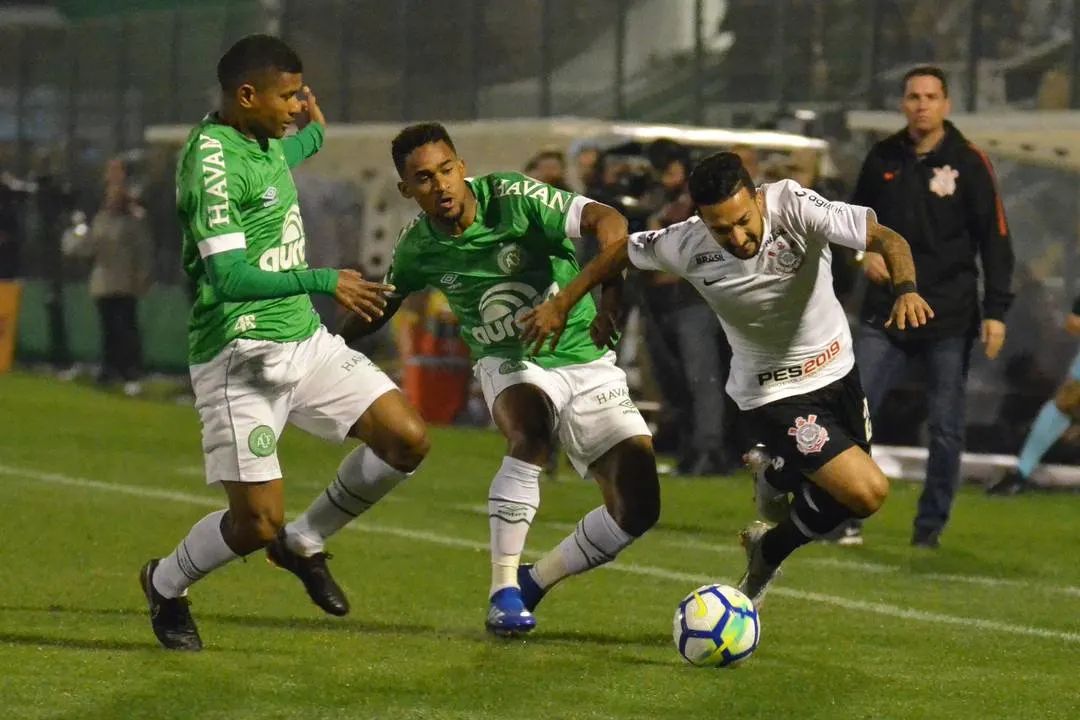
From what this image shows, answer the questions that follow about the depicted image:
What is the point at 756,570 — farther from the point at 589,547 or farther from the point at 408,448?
the point at 408,448

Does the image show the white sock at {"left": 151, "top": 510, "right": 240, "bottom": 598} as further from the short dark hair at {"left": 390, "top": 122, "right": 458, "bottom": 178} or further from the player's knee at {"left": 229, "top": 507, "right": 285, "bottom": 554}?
the short dark hair at {"left": 390, "top": 122, "right": 458, "bottom": 178}

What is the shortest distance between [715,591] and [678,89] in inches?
521

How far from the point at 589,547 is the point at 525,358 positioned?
0.71 m

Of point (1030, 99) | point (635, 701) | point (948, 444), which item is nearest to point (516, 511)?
point (635, 701)

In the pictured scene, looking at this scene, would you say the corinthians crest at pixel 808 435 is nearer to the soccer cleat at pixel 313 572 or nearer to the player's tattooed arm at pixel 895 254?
the player's tattooed arm at pixel 895 254

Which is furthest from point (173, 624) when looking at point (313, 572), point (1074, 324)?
point (1074, 324)

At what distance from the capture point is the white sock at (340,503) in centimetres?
752

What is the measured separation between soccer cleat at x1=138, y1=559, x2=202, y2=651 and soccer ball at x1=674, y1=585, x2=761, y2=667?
163 centimetres

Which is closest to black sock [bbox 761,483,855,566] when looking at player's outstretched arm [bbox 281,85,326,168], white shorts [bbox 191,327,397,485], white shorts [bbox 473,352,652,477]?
white shorts [bbox 473,352,652,477]

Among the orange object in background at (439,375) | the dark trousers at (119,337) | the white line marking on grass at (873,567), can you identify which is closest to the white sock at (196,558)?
the white line marking on grass at (873,567)

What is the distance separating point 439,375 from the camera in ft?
56.6

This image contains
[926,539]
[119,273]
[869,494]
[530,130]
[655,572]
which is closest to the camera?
[869,494]

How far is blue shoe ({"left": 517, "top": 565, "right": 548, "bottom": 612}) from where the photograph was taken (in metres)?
7.54

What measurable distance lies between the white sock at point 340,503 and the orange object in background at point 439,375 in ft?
31.1
